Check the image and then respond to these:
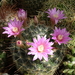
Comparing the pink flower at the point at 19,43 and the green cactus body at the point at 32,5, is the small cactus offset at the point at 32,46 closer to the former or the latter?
the pink flower at the point at 19,43

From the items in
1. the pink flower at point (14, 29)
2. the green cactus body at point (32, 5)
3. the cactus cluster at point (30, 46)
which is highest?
the green cactus body at point (32, 5)

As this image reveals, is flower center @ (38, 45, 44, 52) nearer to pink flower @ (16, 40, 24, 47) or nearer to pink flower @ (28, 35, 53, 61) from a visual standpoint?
pink flower @ (28, 35, 53, 61)

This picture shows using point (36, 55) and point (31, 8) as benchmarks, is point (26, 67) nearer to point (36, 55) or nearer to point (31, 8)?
point (36, 55)

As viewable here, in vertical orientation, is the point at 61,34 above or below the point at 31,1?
below

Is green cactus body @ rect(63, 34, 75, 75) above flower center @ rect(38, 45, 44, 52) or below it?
below

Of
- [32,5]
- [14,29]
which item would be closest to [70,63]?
[14,29]

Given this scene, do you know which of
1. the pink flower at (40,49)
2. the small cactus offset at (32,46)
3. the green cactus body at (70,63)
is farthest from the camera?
the green cactus body at (70,63)

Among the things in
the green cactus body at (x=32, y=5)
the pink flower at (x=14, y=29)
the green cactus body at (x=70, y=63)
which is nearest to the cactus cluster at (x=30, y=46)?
the pink flower at (x=14, y=29)

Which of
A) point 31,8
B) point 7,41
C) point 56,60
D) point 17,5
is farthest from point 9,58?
point 17,5

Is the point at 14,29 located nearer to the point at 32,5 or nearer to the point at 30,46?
the point at 30,46

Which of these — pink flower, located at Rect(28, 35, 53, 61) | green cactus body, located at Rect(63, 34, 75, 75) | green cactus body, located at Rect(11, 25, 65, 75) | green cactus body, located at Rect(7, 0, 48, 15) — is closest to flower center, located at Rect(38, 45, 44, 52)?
pink flower, located at Rect(28, 35, 53, 61)

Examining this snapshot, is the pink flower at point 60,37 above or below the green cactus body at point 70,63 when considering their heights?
above
